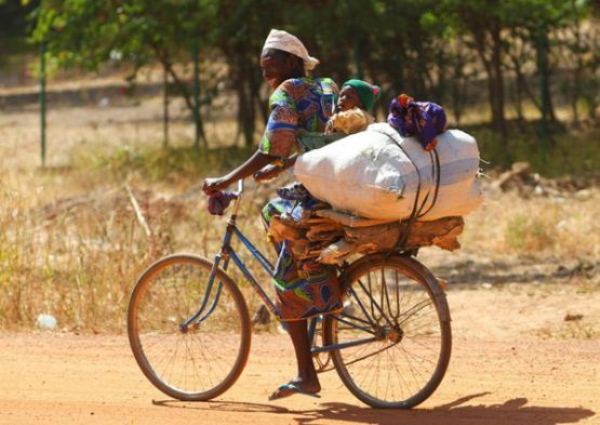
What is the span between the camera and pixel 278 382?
7.48m

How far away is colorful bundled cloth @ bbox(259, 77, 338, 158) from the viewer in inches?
256

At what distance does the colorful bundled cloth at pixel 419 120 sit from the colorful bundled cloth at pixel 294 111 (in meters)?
0.43

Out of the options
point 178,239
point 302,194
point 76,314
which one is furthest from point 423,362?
point 178,239

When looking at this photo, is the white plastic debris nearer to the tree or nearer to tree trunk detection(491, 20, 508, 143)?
the tree

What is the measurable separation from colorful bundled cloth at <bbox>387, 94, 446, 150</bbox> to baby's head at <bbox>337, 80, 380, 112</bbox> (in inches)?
7.7

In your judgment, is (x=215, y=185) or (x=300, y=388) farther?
(x=215, y=185)

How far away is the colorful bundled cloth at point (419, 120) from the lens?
6191mm

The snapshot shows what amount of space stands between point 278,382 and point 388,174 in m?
1.86

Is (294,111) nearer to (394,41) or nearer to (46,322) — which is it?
(46,322)

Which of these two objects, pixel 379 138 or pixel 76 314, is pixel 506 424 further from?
pixel 76 314

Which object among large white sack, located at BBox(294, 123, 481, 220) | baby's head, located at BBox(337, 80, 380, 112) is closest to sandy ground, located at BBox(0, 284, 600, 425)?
large white sack, located at BBox(294, 123, 481, 220)

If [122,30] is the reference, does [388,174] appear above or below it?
below

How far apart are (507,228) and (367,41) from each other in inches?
199

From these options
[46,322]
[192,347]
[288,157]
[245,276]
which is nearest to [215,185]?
[288,157]
